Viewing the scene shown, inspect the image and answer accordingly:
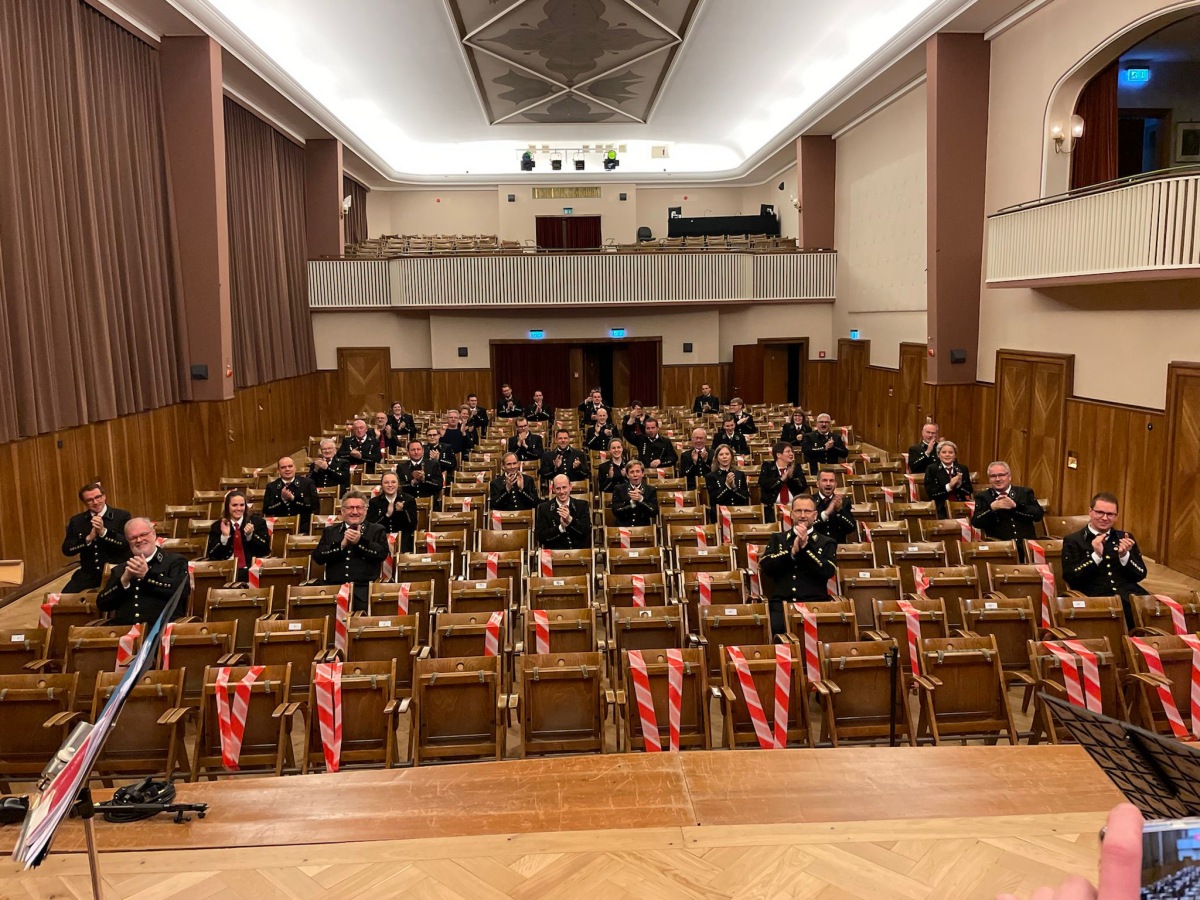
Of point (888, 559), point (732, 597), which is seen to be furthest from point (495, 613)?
point (888, 559)

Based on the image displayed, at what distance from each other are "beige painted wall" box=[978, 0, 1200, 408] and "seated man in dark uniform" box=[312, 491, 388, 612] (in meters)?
8.39

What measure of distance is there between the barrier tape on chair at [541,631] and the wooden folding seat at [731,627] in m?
0.99

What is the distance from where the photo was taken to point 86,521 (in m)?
7.60

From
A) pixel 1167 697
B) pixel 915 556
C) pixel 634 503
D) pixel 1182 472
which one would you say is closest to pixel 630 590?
pixel 634 503

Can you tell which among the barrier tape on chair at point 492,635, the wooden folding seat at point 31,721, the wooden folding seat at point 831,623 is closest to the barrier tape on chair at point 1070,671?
the wooden folding seat at point 831,623

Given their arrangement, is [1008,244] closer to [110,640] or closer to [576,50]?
[576,50]

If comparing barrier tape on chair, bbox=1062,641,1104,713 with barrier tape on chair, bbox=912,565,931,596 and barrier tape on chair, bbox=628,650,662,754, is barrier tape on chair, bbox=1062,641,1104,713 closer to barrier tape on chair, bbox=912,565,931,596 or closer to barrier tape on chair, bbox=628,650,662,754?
barrier tape on chair, bbox=912,565,931,596

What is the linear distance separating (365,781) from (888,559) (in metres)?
5.45

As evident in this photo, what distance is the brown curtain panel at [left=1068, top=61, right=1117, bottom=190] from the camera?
452 inches

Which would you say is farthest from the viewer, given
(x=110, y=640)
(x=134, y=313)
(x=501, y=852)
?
(x=134, y=313)

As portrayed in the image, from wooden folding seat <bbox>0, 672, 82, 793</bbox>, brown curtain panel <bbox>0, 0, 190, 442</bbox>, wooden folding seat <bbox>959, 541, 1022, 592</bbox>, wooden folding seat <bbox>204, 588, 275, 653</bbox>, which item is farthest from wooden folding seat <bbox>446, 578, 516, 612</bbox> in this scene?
brown curtain panel <bbox>0, 0, 190, 442</bbox>

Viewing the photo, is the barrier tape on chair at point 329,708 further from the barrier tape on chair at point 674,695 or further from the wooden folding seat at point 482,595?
the barrier tape on chair at point 674,695

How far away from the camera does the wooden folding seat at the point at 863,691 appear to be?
16.9ft

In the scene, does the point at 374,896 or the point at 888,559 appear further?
the point at 888,559
